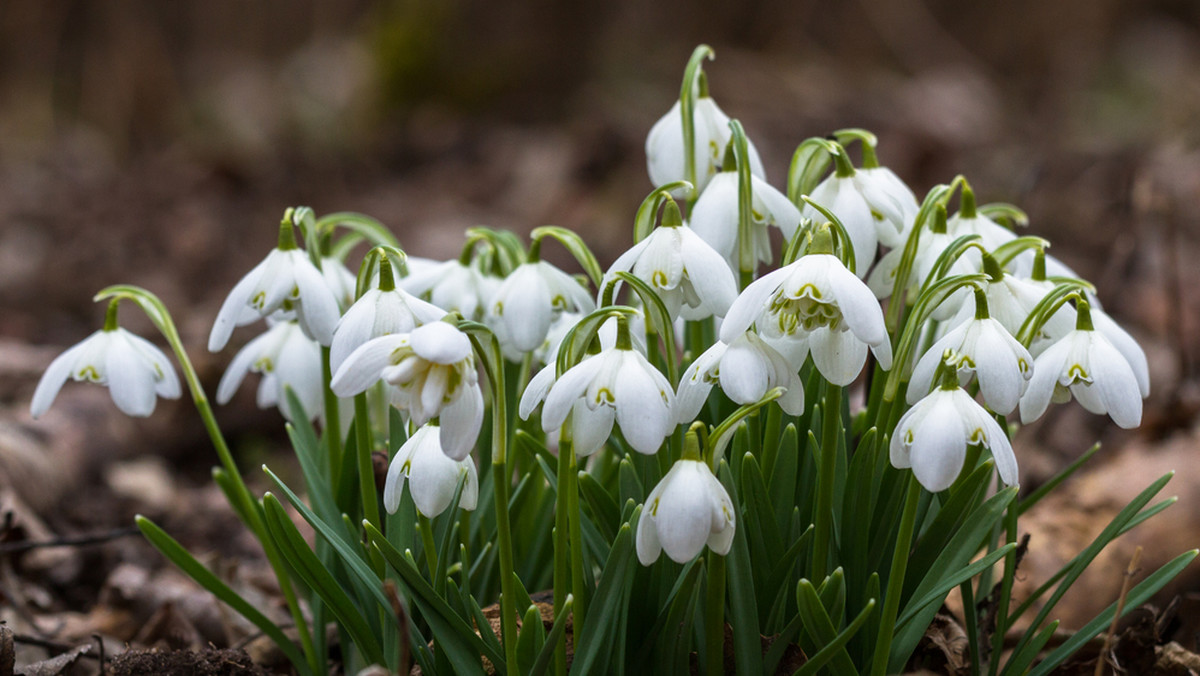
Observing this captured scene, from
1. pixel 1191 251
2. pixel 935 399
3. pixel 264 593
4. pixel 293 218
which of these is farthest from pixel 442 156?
pixel 935 399

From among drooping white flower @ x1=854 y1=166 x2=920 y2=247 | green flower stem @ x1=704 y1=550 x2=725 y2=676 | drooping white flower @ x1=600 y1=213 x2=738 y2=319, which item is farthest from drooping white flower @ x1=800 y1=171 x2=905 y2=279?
green flower stem @ x1=704 y1=550 x2=725 y2=676

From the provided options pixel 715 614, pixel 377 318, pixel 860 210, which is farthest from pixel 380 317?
pixel 860 210

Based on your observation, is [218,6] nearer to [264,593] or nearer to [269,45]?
[269,45]

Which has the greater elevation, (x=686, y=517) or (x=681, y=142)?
(x=681, y=142)

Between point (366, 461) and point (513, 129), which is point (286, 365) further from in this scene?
point (513, 129)

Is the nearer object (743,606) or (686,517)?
(686,517)

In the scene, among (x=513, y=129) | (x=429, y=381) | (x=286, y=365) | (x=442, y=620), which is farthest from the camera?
(x=513, y=129)

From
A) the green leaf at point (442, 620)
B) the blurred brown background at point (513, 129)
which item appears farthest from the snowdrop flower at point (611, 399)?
the blurred brown background at point (513, 129)

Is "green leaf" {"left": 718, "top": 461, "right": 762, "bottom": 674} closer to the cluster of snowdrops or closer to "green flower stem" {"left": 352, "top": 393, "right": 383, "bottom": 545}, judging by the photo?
the cluster of snowdrops
